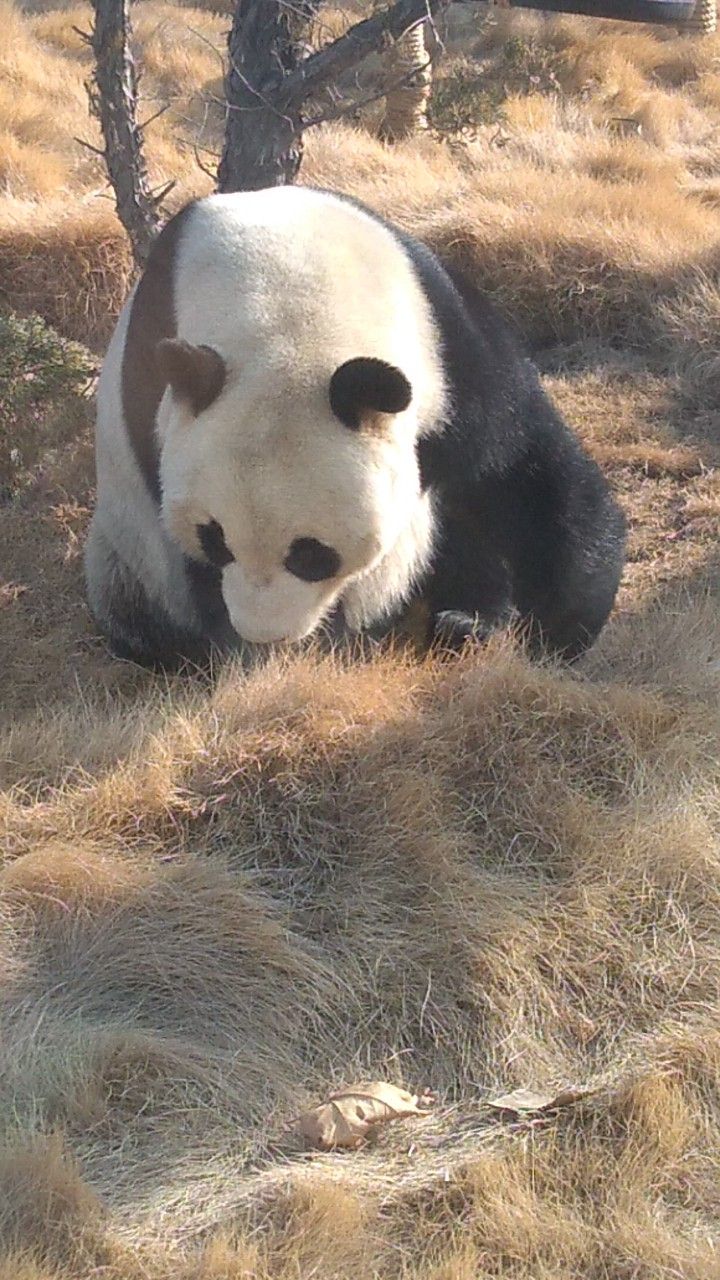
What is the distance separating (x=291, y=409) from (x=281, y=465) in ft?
0.49

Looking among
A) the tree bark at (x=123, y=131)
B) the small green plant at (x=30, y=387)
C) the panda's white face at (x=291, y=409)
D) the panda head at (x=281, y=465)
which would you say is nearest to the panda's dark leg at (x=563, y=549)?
the panda's white face at (x=291, y=409)

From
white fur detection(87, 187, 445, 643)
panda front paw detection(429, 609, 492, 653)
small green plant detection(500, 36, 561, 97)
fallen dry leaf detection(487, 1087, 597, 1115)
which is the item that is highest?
small green plant detection(500, 36, 561, 97)

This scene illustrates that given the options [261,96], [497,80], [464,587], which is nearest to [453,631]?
[464,587]

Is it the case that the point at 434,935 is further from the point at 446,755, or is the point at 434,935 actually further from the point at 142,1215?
the point at 142,1215

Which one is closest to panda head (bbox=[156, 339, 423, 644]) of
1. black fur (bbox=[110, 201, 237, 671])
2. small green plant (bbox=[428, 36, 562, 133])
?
black fur (bbox=[110, 201, 237, 671])

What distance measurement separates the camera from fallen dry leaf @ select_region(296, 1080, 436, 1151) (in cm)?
271

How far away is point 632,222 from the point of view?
310 inches

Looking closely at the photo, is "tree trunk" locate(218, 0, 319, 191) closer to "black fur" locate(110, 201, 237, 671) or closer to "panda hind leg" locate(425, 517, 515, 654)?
"black fur" locate(110, 201, 237, 671)

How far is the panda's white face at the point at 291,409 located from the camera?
3.39 m

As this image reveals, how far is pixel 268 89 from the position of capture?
6.04 meters

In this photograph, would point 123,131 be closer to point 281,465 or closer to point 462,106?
point 281,465

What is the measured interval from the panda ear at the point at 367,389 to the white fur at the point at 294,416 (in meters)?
0.06

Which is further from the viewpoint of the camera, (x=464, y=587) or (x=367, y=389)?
(x=464, y=587)

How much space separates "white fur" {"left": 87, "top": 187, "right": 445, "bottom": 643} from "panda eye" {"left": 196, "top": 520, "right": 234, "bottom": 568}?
1.3 inches
